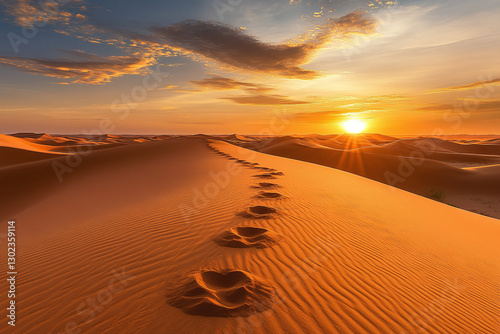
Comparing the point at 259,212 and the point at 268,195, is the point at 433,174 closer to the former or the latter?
the point at 268,195

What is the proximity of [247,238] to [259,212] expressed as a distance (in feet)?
5.99

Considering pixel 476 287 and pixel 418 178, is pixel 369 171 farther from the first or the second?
pixel 476 287

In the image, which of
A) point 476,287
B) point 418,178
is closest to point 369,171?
point 418,178

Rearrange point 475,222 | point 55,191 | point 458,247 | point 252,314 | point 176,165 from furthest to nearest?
point 176,165 < point 55,191 < point 475,222 < point 458,247 < point 252,314

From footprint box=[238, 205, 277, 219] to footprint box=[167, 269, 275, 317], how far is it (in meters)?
2.66

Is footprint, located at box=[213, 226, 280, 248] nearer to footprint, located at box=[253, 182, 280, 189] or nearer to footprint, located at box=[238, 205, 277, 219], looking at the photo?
footprint, located at box=[238, 205, 277, 219]

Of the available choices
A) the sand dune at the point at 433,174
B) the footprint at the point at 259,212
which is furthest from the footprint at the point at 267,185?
the footprint at the point at 259,212

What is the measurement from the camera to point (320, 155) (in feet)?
109

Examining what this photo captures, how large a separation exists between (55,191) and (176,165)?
6052 millimetres

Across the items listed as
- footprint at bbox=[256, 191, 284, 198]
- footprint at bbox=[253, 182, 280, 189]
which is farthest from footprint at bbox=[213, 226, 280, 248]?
footprint at bbox=[253, 182, 280, 189]

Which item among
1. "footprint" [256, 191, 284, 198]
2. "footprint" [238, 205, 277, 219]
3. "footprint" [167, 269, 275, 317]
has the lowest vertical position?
"footprint" [256, 191, 284, 198]

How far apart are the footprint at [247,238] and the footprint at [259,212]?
0.90 m

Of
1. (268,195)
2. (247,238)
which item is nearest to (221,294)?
(247,238)

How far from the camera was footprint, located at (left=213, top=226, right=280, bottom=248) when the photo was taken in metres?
4.43
